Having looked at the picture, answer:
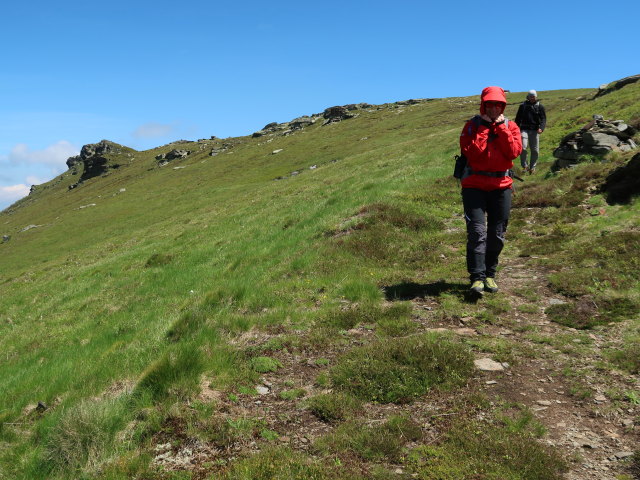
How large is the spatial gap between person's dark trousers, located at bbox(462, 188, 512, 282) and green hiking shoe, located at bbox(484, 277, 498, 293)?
13 centimetres

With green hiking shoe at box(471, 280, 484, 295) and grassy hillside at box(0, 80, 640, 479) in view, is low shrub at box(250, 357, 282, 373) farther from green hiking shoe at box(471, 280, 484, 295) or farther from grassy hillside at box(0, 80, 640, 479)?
green hiking shoe at box(471, 280, 484, 295)

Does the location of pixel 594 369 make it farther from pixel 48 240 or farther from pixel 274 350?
pixel 48 240

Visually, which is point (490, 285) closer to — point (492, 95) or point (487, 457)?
point (492, 95)

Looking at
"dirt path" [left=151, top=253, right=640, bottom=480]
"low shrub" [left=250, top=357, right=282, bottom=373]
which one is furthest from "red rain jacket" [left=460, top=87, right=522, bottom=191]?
"low shrub" [left=250, top=357, right=282, bottom=373]

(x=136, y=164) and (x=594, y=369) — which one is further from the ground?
(x=136, y=164)

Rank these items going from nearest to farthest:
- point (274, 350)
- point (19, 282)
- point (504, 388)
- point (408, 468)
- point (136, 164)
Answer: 1. point (408, 468)
2. point (504, 388)
3. point (274, 350)
4. point (19, 282)
5. point (136, 164)

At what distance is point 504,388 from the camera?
5914 mm

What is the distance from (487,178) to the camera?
368 inches

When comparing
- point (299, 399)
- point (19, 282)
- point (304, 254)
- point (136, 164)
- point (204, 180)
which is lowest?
point (19, 282)

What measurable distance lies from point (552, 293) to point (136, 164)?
597 ft

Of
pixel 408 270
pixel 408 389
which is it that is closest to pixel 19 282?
pixel 408 270

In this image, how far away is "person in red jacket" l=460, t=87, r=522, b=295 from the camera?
29.7 feet

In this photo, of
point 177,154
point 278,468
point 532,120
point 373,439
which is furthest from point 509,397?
point 177,154

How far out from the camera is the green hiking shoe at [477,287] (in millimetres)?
9078
